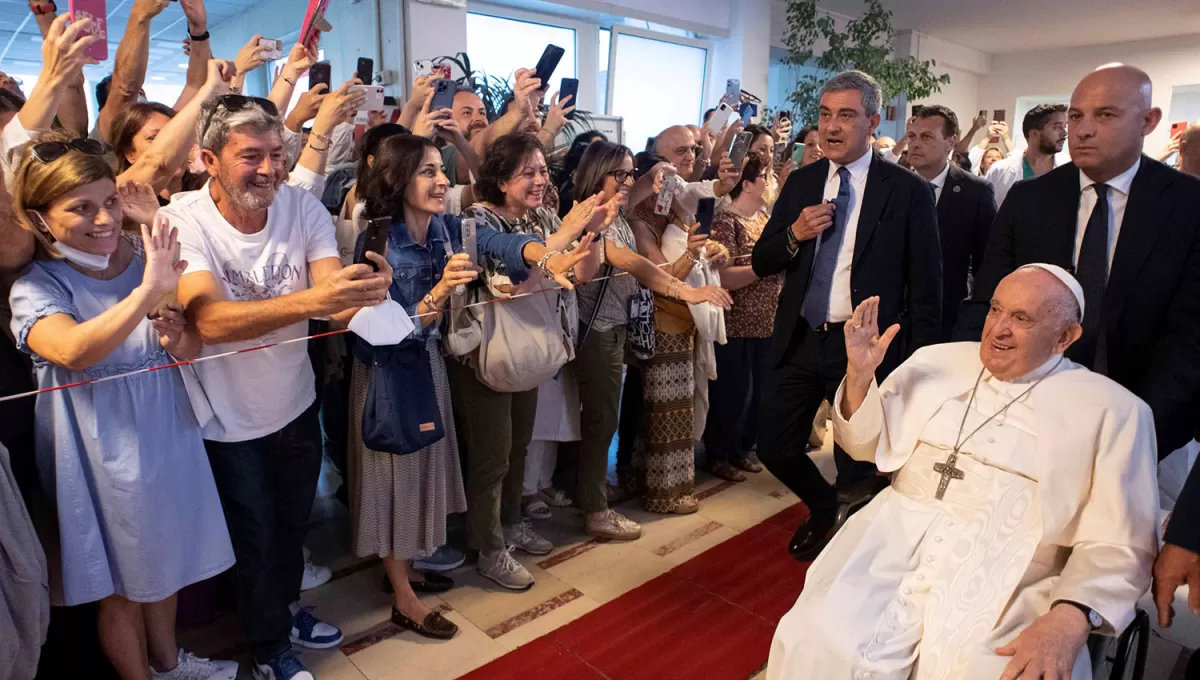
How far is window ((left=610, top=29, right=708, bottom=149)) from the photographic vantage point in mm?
8297

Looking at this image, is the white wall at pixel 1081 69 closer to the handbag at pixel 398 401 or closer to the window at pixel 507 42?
the window at pixel 507 42

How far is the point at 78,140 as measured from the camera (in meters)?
1.94

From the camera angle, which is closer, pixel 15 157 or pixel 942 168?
pixel 15 157

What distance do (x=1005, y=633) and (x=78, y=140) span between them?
2.55 m

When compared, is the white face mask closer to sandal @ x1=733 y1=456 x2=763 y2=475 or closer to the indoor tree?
sandal @ x1=733 y1=456 x2=763 y2=475

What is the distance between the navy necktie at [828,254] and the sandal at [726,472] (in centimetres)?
134

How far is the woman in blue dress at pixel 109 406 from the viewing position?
181 centimetres

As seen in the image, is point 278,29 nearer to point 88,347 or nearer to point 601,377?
point 601,377

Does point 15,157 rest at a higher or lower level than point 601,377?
higher

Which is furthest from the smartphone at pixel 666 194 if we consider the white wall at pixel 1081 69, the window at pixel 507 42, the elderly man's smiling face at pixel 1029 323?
the white wall at pixel 1081 69

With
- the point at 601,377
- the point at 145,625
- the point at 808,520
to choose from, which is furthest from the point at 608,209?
the point at 145,625

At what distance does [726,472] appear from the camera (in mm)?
4078

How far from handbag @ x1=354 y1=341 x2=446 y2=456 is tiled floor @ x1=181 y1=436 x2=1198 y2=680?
70 centimetres

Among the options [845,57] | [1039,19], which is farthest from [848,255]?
[1039,19]
